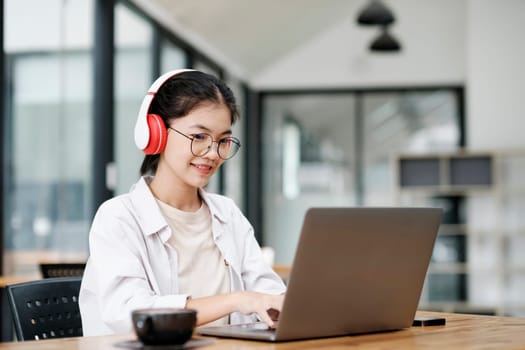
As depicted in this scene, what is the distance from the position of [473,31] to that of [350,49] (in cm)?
145

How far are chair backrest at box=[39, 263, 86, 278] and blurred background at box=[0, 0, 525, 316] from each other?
4.05ft

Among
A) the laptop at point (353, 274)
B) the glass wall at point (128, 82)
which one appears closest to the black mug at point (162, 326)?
the laptop at point (353, 274)

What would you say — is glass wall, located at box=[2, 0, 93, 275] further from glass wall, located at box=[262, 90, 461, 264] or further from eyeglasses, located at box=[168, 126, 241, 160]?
glass wall, located at box=[262, 90, 461, 264]

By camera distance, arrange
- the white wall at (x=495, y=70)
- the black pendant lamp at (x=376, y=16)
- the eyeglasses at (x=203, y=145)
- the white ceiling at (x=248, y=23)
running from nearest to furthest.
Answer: the eyeglasses at (x=203, y=145) < the black pendant lamp at (x=376, y=16) < the white ceiling at (x=248, y=23) < the white wall at (x=495, y=70)

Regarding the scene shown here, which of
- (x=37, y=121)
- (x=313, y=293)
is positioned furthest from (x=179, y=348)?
(x=37, y=121)

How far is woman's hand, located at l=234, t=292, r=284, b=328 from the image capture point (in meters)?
1.62

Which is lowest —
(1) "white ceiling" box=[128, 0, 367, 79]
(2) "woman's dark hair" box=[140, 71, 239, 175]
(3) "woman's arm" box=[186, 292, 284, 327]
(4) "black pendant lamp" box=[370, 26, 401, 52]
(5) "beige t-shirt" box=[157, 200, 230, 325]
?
(3) "woman's arm" box=[186, 292, 284, 327]

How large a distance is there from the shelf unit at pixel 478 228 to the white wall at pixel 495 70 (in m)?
0.41

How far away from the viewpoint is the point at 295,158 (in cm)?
1025

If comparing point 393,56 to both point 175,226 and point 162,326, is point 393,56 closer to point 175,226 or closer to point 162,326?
point 175,226

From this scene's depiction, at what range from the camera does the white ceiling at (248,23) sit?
7020 mm

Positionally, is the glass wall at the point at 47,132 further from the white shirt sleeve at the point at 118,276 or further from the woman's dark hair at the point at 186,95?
the white shirt sleeve at the point at 118,276

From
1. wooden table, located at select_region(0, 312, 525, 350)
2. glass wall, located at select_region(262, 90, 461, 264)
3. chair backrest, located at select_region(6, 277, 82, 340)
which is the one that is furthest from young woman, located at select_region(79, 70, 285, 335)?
glass wall, located at select_region(262, 90, 461, 264)

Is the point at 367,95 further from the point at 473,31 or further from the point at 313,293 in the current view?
the point at 313,293
